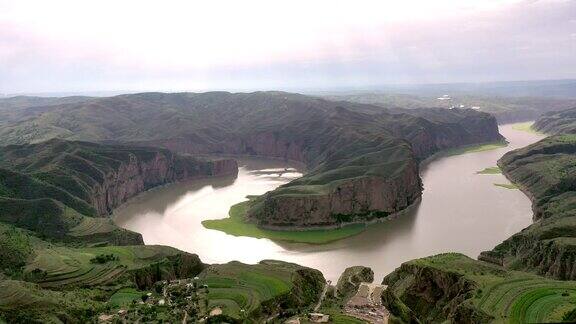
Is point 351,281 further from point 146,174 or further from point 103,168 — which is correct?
point 146,174

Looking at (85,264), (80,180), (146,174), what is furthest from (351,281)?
(146,174)

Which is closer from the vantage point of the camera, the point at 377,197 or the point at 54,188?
the point at 54,188

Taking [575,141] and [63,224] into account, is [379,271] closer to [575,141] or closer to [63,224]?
[63,224]

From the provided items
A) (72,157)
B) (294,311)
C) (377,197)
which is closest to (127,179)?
(72,157)

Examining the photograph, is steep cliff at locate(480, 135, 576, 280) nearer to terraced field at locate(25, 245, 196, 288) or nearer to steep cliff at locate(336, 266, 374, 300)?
steep cliff at locate(336, 266, 374, 300)

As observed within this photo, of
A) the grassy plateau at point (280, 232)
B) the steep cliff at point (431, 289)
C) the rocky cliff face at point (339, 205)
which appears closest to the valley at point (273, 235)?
the steep cliff at point (431, 289)

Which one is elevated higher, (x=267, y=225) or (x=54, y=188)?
(x=54, y=188)

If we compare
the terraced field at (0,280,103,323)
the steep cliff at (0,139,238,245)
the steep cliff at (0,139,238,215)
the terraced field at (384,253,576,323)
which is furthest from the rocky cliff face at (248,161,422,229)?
the terraced field at (0,280,103,323)

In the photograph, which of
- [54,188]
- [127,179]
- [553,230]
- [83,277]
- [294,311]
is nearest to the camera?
[294,311]
